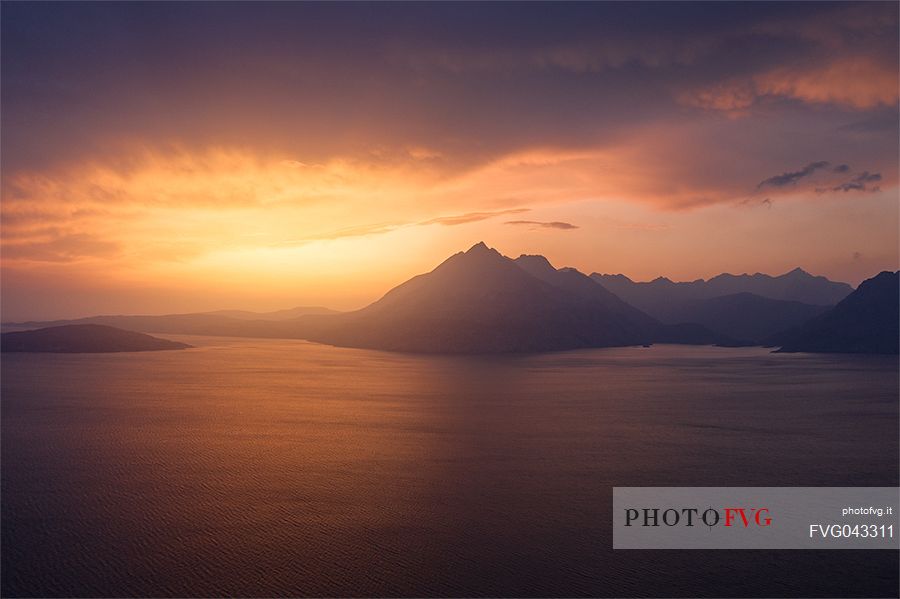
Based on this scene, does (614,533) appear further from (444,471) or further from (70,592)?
(70,592)

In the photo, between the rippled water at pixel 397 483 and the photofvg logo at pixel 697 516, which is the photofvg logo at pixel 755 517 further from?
the rippled water at pixel 397 483


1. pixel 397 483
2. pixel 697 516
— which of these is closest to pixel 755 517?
pixel 697 516

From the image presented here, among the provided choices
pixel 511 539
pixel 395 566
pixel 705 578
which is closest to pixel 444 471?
pixel 511 539

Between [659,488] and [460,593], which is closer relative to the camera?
[460,593]

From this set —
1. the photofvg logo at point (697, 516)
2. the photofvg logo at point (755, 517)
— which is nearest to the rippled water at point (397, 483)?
the photofvg logo at point (755, 517)

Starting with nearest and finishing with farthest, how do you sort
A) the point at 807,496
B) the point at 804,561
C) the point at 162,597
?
the point at 162,597 → the point at 804,561 → the point at 807,496

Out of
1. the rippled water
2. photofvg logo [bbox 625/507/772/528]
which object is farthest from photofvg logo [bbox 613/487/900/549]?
the rippled water

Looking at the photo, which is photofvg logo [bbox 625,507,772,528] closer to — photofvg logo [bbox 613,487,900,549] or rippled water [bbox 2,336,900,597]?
photofvg logo [bbox 613,487,900,549]
